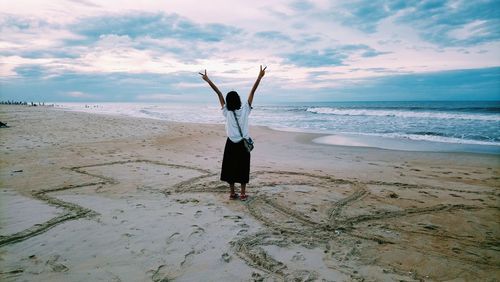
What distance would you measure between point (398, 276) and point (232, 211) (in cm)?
268

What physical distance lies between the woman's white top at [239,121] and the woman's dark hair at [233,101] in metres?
0.08

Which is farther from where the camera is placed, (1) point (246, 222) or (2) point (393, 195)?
(2) point (393, 195)

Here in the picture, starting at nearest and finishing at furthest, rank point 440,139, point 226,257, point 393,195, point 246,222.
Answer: point 226,257, point 246,222, point 393,195, point 440,139

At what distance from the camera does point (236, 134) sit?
220 inches

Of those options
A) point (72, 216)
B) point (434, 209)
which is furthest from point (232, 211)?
point (434, 209)

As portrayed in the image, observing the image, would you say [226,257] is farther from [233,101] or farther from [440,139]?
[440,139]

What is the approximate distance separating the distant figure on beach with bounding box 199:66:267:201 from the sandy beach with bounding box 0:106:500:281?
0.51m

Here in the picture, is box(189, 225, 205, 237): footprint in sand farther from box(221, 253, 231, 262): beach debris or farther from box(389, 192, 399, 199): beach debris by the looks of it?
box(389, 192, 399, 199): beach debris

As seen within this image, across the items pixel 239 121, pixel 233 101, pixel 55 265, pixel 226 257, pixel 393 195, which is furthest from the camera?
pixel 393 195

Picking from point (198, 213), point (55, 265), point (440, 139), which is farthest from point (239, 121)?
point (440, 139)

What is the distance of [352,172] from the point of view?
8.55 meters

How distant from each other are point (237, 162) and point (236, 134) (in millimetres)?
540

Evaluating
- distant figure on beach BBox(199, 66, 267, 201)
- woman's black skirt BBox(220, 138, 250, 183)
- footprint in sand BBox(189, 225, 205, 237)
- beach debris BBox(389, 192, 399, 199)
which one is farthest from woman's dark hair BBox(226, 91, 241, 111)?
beach debris BBox(389, 192, 399, 199)

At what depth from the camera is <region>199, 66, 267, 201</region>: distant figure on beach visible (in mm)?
5500
